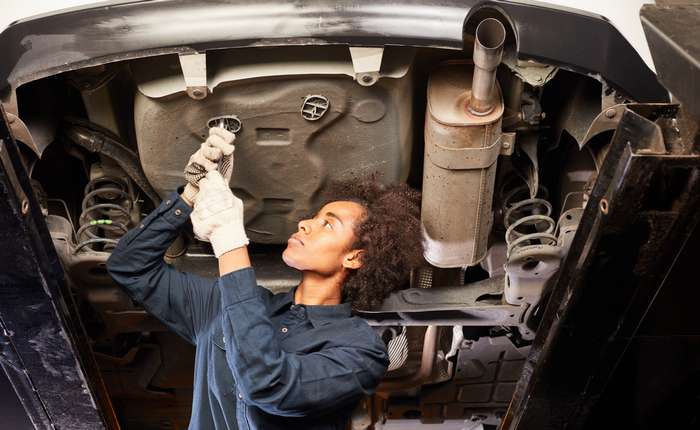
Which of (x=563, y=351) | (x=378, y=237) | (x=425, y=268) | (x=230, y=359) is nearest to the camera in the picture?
(x=230, y=359)

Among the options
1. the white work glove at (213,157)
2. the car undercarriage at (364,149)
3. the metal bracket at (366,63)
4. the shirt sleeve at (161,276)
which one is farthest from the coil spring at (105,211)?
the metal bracket at (366,63)

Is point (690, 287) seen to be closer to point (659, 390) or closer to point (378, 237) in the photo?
point (659, 390)

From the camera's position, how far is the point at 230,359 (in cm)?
173

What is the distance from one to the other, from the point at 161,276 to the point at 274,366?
46cm

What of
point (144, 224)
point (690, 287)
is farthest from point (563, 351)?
point (144, 224)

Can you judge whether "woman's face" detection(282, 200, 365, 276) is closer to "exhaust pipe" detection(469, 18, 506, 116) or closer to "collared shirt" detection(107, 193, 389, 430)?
"collared shirt" detection(107, 193, 389, 430)

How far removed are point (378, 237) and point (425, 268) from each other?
0.33 m

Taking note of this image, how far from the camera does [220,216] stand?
1.80 metres

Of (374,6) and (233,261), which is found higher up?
(374,6)

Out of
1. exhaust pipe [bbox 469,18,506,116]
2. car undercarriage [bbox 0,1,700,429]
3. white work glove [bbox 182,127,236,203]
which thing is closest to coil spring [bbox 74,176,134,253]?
car undercarriage [bbox 0,1,700,429]

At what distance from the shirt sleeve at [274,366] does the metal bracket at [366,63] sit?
0.51 metres

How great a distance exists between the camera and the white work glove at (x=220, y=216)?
1802 millimetres

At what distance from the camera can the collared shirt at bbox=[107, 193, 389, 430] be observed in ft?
5.60

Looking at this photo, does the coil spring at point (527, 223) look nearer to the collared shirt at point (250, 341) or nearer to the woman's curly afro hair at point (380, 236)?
the woman's curly afro hair at point (380, 236)
